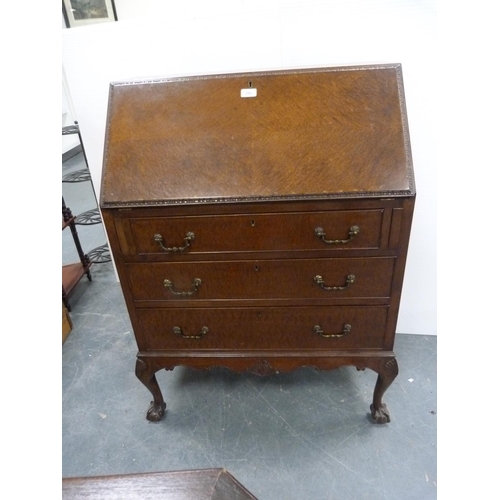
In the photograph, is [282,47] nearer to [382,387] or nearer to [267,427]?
[382,387]

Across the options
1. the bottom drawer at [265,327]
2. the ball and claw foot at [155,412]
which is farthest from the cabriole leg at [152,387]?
the bottom drawer at [265,327]

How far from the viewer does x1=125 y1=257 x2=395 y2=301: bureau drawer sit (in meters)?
1.17

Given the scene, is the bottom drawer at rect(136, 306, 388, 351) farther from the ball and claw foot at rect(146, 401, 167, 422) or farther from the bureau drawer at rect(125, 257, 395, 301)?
the ball and claw foot at rect(146, 401, 167, 422)

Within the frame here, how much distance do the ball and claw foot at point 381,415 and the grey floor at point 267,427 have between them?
27 millimetres

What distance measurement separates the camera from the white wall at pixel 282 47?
4.55 feet

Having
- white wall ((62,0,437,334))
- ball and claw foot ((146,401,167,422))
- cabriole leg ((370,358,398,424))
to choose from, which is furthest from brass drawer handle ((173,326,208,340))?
white wall ((62,0,437,334))

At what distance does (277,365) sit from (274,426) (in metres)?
0.33

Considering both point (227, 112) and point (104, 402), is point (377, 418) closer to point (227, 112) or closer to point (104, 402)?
point (104, 402)

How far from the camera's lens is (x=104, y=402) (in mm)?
1704

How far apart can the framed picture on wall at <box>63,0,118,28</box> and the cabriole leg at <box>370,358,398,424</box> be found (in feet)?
10.6

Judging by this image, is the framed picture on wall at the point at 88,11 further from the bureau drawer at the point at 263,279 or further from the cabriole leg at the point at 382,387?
the cabriole leg at the point at 382,387

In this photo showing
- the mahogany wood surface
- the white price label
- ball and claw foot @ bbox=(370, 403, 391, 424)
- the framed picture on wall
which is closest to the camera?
the mahogany wood surface

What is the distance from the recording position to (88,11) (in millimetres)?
3057

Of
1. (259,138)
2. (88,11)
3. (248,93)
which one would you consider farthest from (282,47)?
(88,11)
